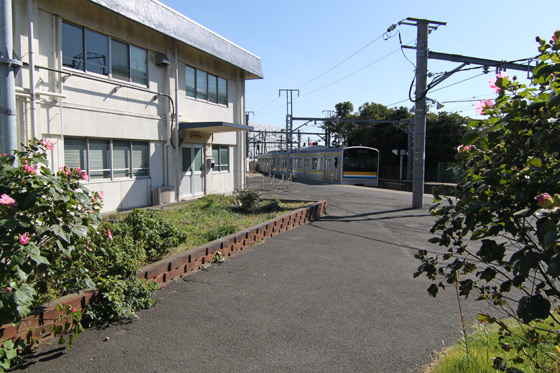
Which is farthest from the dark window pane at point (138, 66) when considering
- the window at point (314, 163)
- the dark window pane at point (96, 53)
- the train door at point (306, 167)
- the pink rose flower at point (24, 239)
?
the train door at point (306, 167)

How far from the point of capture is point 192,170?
52.8ft

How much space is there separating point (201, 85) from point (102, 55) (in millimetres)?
5294

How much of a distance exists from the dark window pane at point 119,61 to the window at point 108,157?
2.01 meters

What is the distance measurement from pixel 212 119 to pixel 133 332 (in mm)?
13945

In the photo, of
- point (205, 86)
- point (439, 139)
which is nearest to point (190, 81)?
point (205, 86)

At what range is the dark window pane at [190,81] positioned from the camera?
51.0 feet

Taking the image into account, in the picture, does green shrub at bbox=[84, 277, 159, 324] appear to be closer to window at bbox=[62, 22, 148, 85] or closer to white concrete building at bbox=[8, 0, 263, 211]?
white concrete building at bbox=[8, 0, 263, 211]

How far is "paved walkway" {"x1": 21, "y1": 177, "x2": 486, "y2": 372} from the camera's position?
3.62 m

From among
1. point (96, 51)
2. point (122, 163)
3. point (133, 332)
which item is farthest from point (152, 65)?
point (133, 332)

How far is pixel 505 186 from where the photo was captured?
2.37 m

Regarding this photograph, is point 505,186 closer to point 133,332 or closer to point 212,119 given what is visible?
point 133,332

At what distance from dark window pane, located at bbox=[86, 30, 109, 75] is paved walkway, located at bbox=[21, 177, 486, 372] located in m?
7.54

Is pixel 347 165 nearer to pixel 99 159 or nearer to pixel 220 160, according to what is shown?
pixel 220 160

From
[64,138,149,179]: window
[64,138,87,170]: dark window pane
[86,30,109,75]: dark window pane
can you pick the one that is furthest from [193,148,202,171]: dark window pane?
[64,138,87,170]: dark window pane
